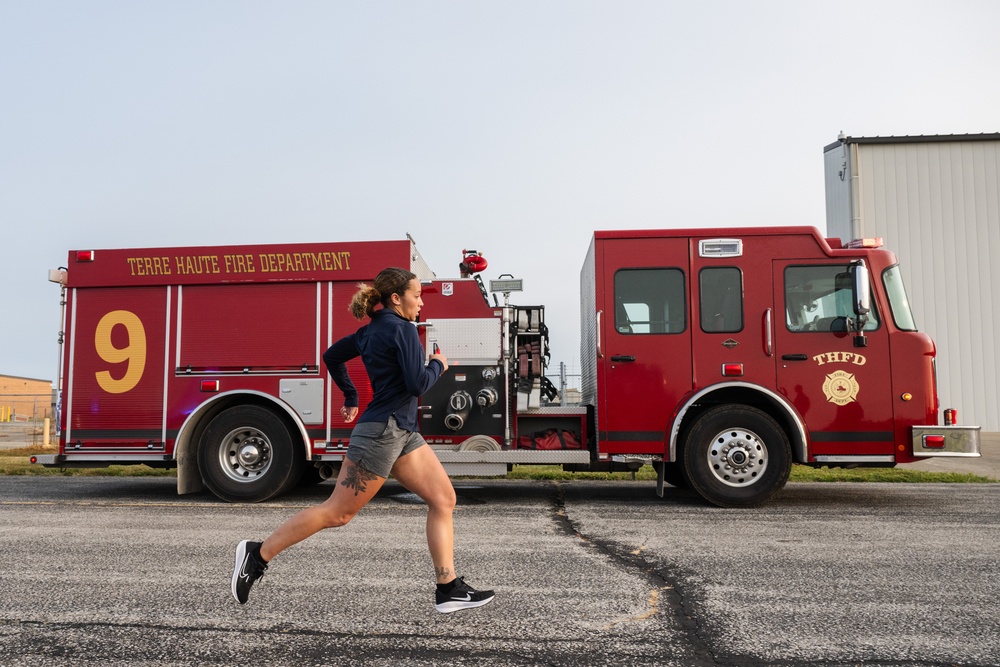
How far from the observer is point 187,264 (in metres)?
9.02

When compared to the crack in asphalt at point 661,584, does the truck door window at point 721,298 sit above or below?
above

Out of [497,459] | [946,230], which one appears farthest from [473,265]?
[946,230]

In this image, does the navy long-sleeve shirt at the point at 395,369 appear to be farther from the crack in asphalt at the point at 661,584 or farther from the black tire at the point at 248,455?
the black tire at the point at 248,455

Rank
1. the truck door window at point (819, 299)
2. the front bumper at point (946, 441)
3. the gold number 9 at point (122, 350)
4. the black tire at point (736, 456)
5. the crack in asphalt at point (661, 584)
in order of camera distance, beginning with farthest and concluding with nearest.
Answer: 1. the gold number 9 at point (122, 350)
2. the truck door window at point (819, 299)
3. the black tire at point (736, 456)
4. the front bumper at point (946, 441)
5. the crack in asphalt at point (661, 584)

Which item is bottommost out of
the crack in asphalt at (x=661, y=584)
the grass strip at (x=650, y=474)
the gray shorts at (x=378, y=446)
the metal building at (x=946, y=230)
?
the grass strip at (x=650, y=474)

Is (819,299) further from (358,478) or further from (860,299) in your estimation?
(358,478)

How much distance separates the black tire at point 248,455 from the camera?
855cm

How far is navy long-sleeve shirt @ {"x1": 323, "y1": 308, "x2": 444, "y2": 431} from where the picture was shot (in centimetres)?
382

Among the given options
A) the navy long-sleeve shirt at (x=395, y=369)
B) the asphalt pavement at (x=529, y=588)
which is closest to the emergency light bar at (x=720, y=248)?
the asphalt pavement at (x=529, y=588)

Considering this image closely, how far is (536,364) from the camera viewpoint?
8.78 m

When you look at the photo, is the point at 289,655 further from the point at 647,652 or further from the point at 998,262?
the point at 998,262

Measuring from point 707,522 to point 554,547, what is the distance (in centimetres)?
192

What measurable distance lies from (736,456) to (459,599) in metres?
4.88

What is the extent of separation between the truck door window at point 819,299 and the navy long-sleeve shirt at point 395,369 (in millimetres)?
5424
